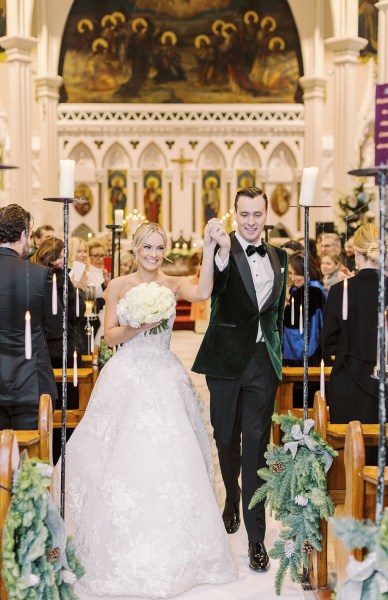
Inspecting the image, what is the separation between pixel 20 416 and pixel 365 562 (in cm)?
206

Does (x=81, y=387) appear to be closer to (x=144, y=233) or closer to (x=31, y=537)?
(x=144, y=233)

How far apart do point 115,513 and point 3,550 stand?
3.54ft

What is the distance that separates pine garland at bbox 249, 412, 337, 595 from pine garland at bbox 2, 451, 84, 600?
123 centimetres

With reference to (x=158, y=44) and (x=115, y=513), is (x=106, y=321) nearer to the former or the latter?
(x=115, y=513)

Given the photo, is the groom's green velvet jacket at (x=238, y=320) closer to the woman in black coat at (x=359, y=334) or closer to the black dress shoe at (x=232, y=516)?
the woman in black coat at (x=359, y=334)

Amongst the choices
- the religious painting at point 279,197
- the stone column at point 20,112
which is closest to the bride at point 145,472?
the stone column at point 20,112

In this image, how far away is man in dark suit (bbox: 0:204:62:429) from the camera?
4199 millimetres

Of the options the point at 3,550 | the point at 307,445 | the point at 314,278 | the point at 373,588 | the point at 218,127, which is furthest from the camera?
the point at 218,127

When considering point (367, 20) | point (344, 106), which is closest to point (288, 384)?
point (344, 106)

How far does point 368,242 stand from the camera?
4359mm

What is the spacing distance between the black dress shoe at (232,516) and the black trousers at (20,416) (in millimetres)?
1457

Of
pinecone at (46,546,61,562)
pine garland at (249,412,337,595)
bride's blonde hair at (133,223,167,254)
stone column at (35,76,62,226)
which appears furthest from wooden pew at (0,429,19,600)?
stone column at (35,76,62,226)

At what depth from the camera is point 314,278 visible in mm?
6527

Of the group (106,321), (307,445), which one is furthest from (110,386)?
(307,445)
